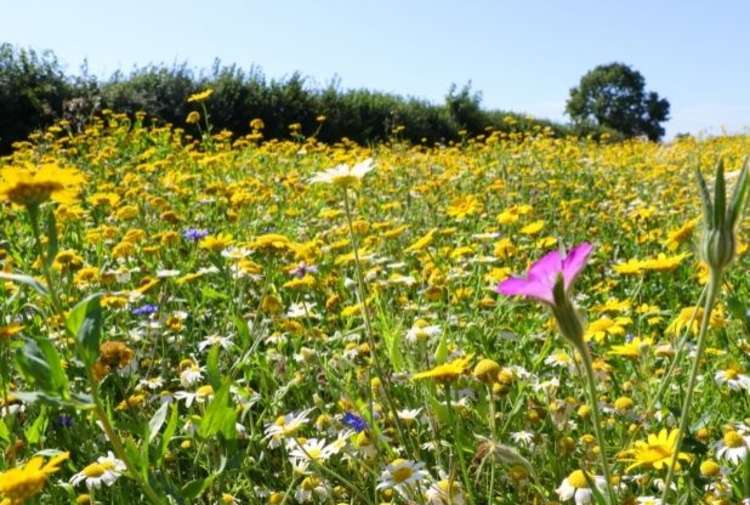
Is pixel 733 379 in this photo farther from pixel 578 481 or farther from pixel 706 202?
pixel 706 202

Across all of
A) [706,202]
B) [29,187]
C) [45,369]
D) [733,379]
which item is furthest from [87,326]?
[733,379]

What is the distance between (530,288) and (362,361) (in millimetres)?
1405

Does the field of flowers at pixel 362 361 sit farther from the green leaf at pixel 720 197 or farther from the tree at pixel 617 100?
the tree at pixel 617 100

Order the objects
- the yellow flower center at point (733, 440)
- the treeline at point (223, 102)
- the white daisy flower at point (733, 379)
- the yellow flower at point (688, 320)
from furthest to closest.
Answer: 1. the treeline at point (223, 102)
2. the yellow flower at point (688, 320)
3. the white daisy flower at point (733, 379)
4. the yellow flower center at point (733, 440)

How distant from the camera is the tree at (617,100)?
4666 centimetres

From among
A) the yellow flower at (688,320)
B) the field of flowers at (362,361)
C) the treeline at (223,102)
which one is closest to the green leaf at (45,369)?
the field of flowers at (362,361)

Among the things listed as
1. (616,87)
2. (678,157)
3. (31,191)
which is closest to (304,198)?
(31,191)

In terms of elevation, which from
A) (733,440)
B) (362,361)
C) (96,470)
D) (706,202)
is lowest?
(96,470)

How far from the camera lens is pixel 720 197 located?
68cm

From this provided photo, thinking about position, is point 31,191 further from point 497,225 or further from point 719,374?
point 497,225

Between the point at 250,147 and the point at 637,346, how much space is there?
212 inches

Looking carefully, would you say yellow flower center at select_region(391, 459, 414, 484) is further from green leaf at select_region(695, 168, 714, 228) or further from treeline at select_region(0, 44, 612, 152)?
treeline at select_region(0, 44, 612, 152)

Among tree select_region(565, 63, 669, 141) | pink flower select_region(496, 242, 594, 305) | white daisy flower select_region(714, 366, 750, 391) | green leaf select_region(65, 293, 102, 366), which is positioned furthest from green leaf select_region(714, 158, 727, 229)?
tree select_region(565, 63, 669, 141)

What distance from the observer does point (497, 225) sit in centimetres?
389
